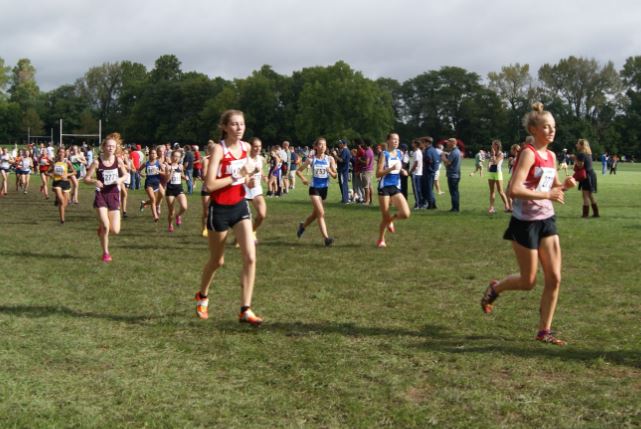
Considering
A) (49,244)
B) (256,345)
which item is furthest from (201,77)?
(256,345)

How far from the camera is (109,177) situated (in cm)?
1218

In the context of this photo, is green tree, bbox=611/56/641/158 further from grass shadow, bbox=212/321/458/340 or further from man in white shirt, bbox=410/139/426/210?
grass shadow, bbox=212/321/458/340

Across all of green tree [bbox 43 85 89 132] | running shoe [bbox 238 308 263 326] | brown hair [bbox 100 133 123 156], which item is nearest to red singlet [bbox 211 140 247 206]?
running shoe [bbox 238 308 263 326]

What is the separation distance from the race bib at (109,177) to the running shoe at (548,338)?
26.7 feet

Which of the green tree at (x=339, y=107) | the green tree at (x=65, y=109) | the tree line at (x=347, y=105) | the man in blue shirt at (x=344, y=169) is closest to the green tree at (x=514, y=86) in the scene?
the tree line at (x=347, y=105)

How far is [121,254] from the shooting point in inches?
493

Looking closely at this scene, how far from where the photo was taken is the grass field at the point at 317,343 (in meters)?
4.79

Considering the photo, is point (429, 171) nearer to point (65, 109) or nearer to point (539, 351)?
point (539, 351)

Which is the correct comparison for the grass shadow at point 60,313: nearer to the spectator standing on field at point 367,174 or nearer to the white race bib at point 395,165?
the white race bib at point 395,165

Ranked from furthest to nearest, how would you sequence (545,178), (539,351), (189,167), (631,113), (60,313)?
(631,113), (189,167), (60,313), (545,178), (539,351)

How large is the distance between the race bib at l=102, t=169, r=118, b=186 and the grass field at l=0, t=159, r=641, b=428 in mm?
1335

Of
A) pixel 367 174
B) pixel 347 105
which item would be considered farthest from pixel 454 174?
pixel 347 105

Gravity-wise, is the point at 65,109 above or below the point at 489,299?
above

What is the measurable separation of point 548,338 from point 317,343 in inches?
85.7
